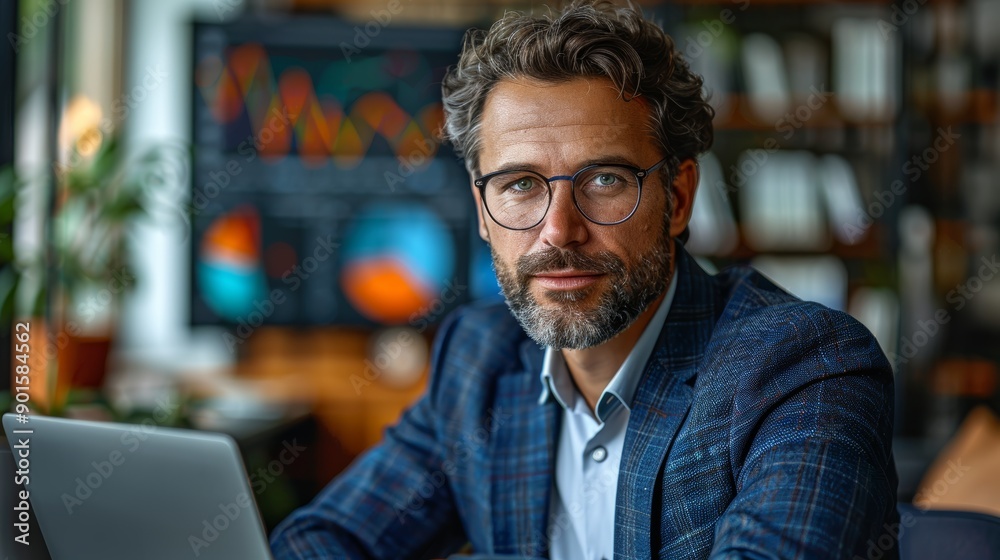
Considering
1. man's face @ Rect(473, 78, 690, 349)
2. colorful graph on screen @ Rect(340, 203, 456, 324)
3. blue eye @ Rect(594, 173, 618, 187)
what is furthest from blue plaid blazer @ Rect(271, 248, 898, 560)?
colorful graph on screen @ Rect(340, 203, 456, 324)

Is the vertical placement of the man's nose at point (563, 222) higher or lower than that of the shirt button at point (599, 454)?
higher

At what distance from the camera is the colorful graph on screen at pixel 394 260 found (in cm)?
341

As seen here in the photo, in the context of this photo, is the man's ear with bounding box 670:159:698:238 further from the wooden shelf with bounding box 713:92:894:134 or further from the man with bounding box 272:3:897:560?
the wooden shelf with bounding box 713:92:894:134

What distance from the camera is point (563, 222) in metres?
1.20

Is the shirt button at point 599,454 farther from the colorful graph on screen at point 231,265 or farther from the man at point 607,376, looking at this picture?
the colorful graph on screen at point 231,265

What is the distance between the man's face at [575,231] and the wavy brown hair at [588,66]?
0.02 m

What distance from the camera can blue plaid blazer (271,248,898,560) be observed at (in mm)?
1005

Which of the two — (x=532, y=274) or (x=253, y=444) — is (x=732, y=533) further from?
(x=253, y=444)

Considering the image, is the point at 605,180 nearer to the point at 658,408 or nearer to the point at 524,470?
the point at 658,408

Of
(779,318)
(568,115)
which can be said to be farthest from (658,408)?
(568,115)

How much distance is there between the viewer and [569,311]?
1254mm

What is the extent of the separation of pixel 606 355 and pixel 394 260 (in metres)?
2.13

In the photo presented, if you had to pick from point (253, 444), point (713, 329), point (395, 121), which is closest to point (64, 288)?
point (253, 444)

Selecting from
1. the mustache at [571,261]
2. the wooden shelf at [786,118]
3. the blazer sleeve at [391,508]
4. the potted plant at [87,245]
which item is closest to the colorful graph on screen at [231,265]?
the potted plant at [87,245]
